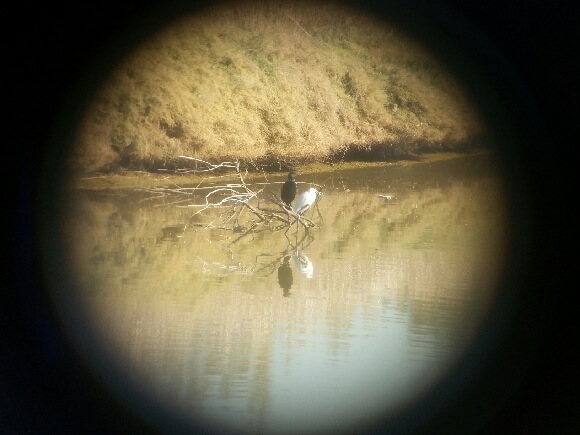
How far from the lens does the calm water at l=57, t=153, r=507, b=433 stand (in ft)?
8.05

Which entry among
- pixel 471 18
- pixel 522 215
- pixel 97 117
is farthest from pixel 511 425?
pixel 97 117

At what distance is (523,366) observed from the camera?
2.66m

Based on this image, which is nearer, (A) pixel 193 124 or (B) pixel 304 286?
(B) pixel 304 286

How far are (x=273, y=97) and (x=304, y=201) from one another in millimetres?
673

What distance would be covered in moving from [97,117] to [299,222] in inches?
44.7

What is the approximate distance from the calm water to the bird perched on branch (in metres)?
0.07

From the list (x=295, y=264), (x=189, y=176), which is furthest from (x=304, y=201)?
(x=189, y=176)

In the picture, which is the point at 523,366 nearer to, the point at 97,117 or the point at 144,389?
the point at 144,389

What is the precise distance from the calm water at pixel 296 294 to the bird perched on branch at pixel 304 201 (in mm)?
67

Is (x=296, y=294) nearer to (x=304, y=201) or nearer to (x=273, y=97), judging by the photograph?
(x=304, y=201)

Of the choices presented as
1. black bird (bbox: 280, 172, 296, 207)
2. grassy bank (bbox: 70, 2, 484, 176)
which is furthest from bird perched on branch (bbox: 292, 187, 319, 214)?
grassy bank (bbox: 70, 2, 484, 176)

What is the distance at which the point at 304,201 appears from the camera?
3.70m

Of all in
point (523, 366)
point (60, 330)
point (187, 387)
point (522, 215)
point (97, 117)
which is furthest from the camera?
point (97, 117)

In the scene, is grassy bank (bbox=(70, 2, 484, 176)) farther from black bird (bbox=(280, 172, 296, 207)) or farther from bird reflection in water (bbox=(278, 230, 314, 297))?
bird reflection in water (bbox=(278, 230, 314, 297))
